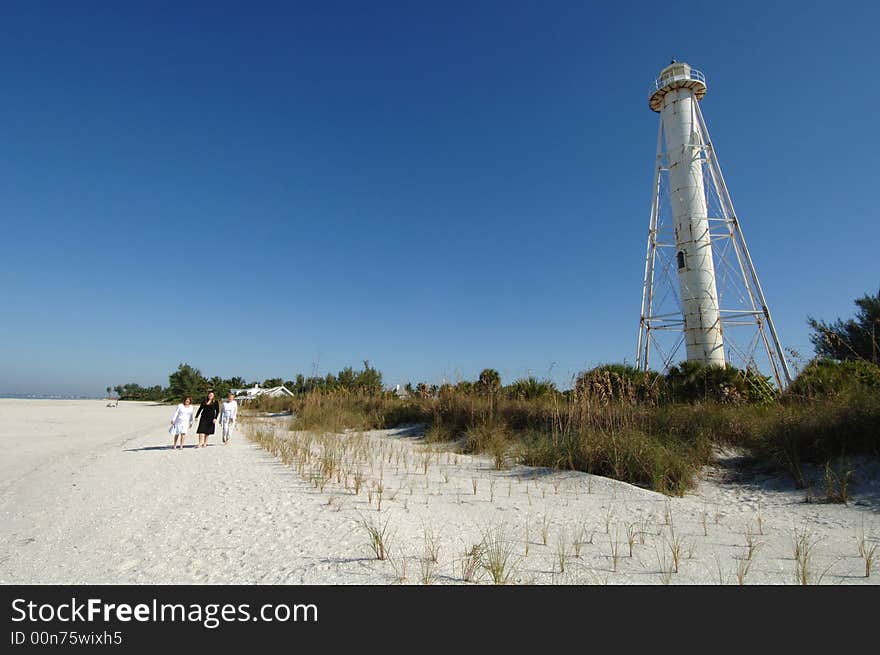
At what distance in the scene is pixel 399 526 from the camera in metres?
4.06

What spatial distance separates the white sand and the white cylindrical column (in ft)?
48.1

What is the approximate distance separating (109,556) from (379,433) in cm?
1003

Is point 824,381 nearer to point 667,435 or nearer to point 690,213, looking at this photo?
point 667,435

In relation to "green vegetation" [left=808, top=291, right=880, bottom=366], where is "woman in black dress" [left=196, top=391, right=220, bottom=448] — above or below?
below

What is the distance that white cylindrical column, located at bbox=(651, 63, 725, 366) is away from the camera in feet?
61.7

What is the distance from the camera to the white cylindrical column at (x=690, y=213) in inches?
740

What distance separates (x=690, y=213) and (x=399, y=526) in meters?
21.4

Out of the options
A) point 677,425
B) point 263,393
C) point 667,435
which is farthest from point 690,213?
point 263,393

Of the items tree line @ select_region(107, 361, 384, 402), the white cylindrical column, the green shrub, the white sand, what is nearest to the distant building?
tree line @ select_region(107, 361, 384, 402)

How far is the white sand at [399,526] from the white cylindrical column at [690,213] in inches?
577

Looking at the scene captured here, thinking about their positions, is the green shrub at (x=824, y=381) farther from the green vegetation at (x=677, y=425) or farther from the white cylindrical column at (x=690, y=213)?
the white cylindrical column at (x=690, y=213)

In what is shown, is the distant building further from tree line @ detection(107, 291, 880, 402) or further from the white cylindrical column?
the white cylindrical column
